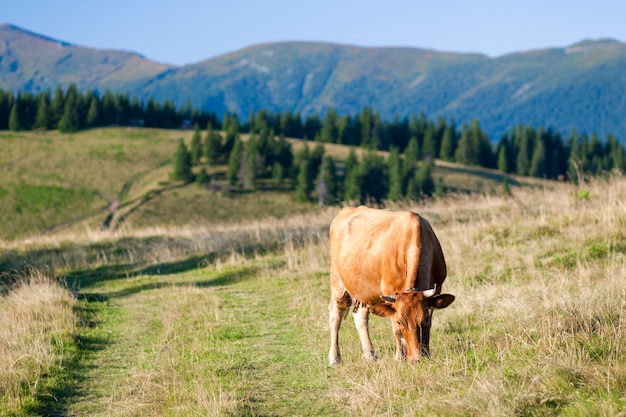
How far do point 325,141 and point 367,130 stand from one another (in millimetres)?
10867

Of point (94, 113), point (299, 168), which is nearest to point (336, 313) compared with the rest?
point (299, 168)

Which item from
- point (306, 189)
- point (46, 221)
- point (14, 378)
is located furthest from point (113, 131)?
point (14, 378)

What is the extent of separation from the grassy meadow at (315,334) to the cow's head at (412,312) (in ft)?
0.77

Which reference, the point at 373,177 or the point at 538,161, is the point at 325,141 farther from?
the point at 538,161

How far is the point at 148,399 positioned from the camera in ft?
22.2

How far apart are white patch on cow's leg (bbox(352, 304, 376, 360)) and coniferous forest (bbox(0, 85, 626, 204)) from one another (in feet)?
313

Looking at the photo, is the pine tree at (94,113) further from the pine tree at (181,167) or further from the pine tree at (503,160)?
the pine tree at (503,160)

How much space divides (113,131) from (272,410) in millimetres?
142670

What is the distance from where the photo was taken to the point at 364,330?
310 inches

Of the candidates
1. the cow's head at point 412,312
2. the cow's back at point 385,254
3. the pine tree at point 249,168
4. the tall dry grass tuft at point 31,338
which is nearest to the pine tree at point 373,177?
the pine tree at point 249,168

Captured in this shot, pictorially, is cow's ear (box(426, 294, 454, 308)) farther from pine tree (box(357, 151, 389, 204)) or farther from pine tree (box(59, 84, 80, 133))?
pine tree (box(59, 84, 80, 133))

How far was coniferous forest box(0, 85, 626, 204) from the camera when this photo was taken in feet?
372

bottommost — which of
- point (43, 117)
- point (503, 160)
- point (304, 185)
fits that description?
point (304, 185)

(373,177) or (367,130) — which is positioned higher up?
(367,130)
